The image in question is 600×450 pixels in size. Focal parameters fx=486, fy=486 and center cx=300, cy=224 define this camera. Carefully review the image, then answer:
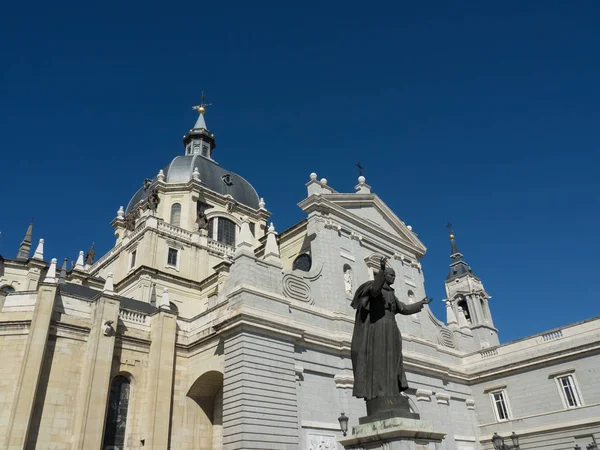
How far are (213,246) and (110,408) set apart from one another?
61.4 feet

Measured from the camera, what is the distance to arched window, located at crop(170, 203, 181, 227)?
39.1 meters

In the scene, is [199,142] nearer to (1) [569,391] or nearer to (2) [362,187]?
(2) [362,187]

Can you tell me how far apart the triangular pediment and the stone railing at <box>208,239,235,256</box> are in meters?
12.0

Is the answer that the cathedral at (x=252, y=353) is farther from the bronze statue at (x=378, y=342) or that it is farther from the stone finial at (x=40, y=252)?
the bronze statue at (x=378, y=342)

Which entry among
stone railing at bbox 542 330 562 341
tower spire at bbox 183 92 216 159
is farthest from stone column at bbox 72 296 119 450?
tower spire at bbox 183 92 216 159

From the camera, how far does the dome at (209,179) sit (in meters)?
42.8

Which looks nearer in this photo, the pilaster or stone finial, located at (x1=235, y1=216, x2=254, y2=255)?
the pilaster

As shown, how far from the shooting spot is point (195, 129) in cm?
5400

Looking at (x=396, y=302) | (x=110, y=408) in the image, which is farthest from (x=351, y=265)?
(x=396, y=302)

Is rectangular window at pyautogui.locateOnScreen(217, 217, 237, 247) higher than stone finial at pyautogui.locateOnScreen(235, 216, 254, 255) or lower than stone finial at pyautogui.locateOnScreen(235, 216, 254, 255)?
higher

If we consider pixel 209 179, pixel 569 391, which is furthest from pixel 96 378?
pixel 209 179

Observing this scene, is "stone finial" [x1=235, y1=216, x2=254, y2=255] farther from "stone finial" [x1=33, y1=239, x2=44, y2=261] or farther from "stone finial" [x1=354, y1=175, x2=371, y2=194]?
"stone finial" [x1=33, y1=239, x2=44, y2=261]

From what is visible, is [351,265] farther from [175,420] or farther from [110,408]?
[110,408]

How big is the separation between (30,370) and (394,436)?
610 inches
